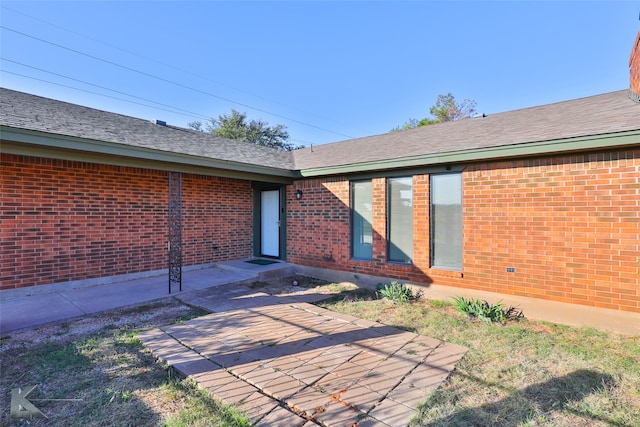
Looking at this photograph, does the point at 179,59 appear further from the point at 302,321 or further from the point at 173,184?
the point at 302,321

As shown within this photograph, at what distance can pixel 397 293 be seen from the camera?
5484mm

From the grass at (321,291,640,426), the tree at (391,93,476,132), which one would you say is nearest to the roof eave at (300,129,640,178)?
the grass at (321,291,640,426)

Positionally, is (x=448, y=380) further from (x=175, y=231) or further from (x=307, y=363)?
(x=175, y=231)

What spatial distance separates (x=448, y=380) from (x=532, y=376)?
816 mm

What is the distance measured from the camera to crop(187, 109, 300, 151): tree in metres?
29.6

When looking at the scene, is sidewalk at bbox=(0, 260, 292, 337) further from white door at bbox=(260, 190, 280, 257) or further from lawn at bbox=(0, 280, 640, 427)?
white door at bbox=(260, 190, 280, 257)

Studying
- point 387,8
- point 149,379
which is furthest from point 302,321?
point 387,8

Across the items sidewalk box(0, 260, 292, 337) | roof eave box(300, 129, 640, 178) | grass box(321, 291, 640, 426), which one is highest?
roof eave box(300, 129, 640, 178)

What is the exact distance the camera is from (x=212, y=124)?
103 feet

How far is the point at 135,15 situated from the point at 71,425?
439 inches

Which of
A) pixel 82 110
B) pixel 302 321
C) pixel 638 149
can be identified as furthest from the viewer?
pixel 82 110

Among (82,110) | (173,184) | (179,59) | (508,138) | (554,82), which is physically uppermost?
(179,59)

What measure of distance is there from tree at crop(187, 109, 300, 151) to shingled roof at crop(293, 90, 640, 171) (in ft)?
75.6

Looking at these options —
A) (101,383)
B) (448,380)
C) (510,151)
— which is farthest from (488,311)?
(101,383)
